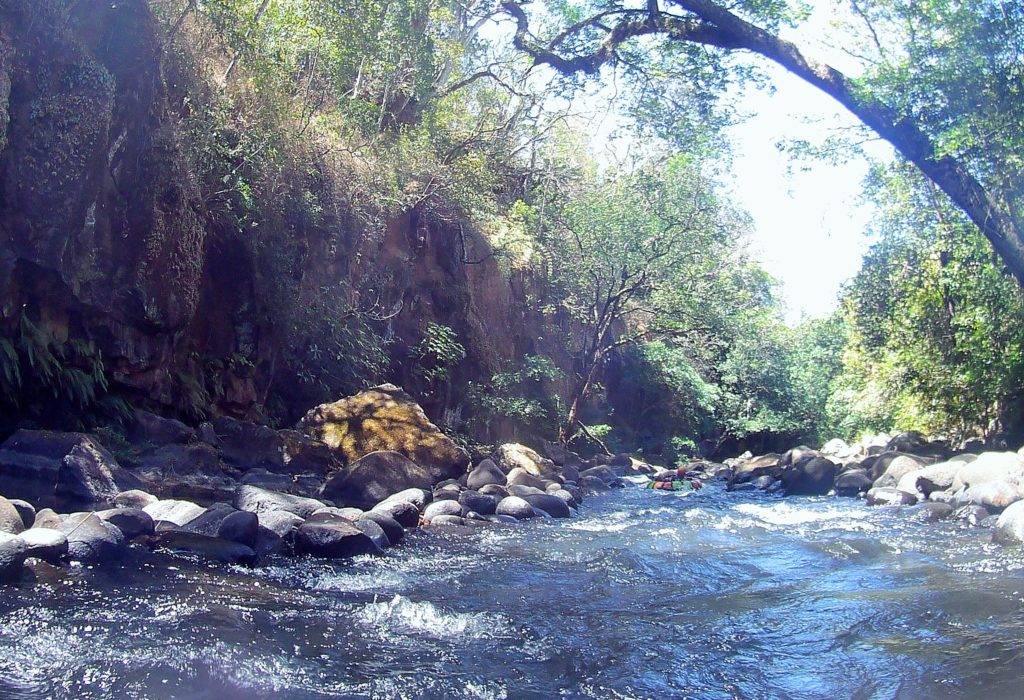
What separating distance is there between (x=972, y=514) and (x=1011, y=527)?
1507mm

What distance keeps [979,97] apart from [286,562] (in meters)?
9.06

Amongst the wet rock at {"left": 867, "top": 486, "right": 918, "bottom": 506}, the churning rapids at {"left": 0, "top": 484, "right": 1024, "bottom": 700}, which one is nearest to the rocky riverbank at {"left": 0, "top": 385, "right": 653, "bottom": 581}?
the churning rapids at {"left": 0, "top": 484, "right": 1024, "bottom": 700}

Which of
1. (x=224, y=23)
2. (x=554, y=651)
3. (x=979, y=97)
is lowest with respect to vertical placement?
(x=554, y=651)

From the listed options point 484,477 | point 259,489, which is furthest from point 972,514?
point 259,489

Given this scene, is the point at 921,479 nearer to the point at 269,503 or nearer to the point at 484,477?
the point at 484,477

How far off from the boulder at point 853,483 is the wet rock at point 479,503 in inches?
265

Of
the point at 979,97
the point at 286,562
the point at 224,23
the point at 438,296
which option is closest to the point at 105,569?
the point at 286,562

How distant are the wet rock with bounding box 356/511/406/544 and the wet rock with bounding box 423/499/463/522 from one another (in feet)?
3.26

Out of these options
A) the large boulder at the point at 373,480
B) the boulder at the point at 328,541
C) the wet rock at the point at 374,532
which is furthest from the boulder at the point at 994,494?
the boulder at the point at 328,541

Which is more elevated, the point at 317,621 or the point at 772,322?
the point at 772,322

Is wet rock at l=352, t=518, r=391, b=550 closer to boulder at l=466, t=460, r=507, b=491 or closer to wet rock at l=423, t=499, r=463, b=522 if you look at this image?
wet rock at l=423, t=499, r=463, b=522

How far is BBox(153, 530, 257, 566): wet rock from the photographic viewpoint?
254 inches

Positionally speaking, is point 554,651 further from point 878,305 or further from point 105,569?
point 878,305

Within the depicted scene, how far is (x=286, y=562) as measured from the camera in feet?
21.9
